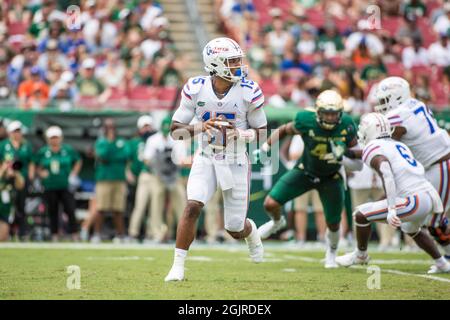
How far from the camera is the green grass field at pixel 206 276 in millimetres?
6160

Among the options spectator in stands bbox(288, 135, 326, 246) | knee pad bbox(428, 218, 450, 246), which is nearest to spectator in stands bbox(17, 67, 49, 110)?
spectator in stands bbox(288, 135, 326, 246)

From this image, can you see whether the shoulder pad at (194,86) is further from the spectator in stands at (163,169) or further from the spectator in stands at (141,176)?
the spectator in stands at (141,176)

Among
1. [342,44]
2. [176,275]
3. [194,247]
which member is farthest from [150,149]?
[176,275]

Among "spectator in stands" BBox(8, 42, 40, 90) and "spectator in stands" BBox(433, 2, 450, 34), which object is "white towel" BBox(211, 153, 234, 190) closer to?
"spectator in stands" BBox(8, 42, 40, 90)

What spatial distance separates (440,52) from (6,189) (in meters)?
9.15

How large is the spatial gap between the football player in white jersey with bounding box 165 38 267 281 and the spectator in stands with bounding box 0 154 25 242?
18.5ft

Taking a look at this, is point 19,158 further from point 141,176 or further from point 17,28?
point 17,28

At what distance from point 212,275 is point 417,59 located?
10690 mm

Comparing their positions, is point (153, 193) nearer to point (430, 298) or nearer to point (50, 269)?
point (50, 269)

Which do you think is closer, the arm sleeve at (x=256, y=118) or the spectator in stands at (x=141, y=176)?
the arm sleeve at (x=256, y=118)

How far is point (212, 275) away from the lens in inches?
299

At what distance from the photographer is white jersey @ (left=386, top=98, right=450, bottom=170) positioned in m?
8.40

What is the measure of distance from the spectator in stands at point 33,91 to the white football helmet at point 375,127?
6451 mm

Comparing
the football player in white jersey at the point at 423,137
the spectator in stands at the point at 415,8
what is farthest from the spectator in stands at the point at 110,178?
the spectator in stands at the point at 415,8
